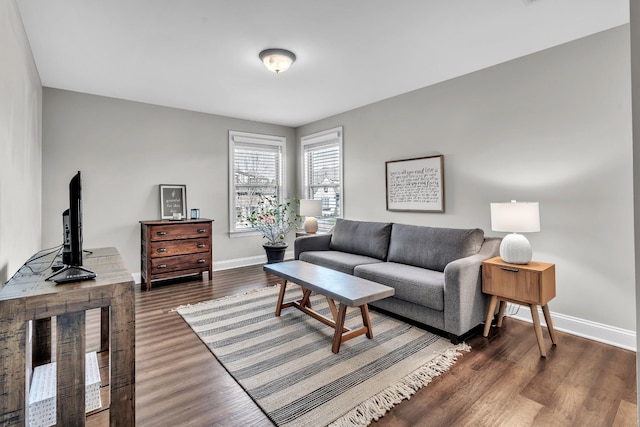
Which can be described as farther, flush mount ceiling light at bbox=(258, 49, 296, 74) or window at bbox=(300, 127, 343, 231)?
window at bbox=(300, 127, 343, 231)

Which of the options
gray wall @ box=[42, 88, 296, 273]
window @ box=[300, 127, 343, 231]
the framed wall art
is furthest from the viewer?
window @ box=[300, 127, 343, 231]

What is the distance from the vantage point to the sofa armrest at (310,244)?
4102mm

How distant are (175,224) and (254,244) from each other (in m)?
1.53

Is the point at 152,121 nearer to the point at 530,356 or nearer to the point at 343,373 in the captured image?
the point at 343,373

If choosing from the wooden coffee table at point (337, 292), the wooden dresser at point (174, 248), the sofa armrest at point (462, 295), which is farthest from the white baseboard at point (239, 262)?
the sofa armrest at point (462, 295)

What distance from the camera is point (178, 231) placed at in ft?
13.7

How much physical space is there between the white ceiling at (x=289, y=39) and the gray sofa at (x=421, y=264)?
1.69 m

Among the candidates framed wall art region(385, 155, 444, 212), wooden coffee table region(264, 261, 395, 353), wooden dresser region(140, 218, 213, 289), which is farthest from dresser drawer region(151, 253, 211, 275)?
framed wall art region(385, 155, 444, 212)

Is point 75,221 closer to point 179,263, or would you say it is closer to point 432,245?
point 179,263

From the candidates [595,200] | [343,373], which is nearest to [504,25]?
[595,200]

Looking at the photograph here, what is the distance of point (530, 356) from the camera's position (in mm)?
2285

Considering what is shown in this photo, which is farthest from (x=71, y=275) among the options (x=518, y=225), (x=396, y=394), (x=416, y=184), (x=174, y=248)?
(x=416, y=184)

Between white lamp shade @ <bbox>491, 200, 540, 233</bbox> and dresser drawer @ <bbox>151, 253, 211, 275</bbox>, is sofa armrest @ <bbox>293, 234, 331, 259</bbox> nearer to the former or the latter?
dresser drawer @ <bbox>151, 253, 211, 275</bbox>

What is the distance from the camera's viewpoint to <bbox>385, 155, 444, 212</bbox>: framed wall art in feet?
11.9
